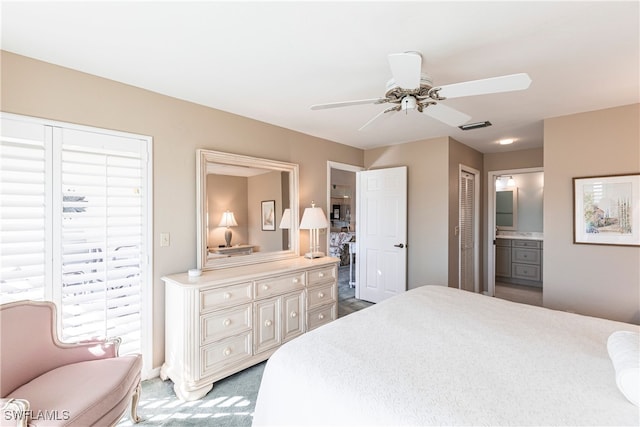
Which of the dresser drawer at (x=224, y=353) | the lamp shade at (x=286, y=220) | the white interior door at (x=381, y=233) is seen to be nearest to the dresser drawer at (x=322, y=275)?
the lamp shade at (x=286, y=220)

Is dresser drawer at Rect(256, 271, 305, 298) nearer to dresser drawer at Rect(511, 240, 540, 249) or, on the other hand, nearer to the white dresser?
the white dresser

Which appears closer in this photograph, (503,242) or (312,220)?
(312,220)

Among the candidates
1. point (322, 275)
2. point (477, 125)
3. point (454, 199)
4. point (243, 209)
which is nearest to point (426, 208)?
point (454, 199)

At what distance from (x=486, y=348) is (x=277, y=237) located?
7.49 feet

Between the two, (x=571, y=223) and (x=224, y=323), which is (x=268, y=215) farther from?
(x=571, y=223)

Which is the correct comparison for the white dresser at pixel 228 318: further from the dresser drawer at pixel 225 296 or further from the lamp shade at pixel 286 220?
the lamp shade at pixel 286 220

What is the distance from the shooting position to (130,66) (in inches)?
78.5

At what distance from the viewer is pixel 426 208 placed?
396 cm

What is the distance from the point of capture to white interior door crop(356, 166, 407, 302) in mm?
4074

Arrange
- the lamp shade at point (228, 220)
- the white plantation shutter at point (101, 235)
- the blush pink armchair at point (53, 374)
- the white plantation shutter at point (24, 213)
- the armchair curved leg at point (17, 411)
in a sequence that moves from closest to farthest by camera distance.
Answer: the armchair curved leg at point (17, 411) < the blush pink armchair at point (53, 374) < the white plantation shutter at point (24, 213) < the white plantation shutter at point (101, 235) < the lamp shade at point (228, 220)

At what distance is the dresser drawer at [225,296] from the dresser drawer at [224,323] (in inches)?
2.0

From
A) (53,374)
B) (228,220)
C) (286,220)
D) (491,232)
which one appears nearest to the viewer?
(53,374)

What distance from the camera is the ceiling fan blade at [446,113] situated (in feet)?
6.39

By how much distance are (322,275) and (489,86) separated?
223 cm
